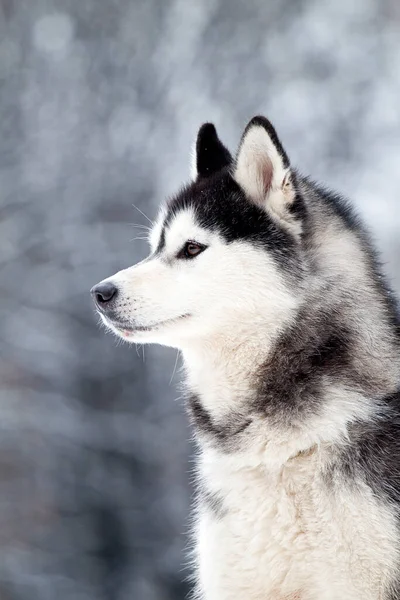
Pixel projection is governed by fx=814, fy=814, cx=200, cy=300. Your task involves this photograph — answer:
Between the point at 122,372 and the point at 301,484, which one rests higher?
the point at 301,484

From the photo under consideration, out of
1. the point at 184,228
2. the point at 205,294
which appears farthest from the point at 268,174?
the point at 205,294

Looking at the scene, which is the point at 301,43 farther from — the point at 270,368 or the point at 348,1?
the point at 270,368

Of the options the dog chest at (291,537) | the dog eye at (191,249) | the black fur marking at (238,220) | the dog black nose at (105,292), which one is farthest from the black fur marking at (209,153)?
the dog chest at (291,537)

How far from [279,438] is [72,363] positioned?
18.1ft

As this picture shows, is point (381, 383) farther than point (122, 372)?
No

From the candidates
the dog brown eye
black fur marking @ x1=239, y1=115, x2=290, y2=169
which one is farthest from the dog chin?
black fur marking @ x1=239, y1=115, x2=290, y2=169

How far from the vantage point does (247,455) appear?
2.22 meters

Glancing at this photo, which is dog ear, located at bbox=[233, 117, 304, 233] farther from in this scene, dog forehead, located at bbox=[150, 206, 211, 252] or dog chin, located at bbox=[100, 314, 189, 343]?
dog chin, located at bbox=[100, 314, 189, 343]

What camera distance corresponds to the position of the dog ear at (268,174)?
2295 mm

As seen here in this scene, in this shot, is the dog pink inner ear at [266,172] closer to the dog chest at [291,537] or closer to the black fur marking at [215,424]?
the black fur marking at [215,424]

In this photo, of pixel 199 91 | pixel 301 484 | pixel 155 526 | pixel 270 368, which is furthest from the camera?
pixel 199 91

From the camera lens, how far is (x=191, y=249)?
2.38 m

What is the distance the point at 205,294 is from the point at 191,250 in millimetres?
159

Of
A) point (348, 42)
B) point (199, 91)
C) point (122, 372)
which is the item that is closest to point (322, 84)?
point (348, 42)
